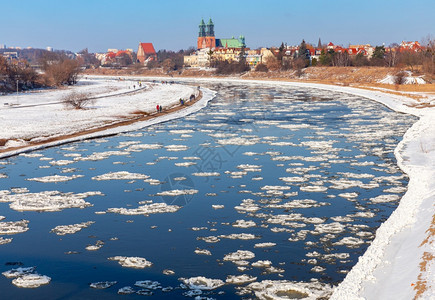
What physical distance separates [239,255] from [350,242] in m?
2.92

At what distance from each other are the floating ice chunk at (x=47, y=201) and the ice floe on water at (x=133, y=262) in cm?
477

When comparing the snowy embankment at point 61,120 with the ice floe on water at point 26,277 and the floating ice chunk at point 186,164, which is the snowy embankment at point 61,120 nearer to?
the floating ice chunk at point 186,164

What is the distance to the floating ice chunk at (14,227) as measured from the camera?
13383 millimetres

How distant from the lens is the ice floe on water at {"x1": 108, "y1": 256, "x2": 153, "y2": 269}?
11086 mm

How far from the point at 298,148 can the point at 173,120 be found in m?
16.6

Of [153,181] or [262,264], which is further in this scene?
[153,181]

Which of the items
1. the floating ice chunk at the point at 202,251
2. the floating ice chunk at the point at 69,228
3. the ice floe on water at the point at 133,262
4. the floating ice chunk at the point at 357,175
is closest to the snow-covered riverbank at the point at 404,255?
the floating ice chunk at the point at 357,175

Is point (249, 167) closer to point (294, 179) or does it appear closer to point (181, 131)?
point (294, 179)

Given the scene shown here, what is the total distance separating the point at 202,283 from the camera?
33.6 ft

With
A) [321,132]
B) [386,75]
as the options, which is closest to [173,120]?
[321,132]

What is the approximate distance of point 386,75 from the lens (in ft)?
292

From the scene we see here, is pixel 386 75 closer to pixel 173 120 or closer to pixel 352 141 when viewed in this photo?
Result: pixel 173 120

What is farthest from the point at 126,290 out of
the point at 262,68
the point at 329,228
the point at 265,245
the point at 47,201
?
the point at 262,68

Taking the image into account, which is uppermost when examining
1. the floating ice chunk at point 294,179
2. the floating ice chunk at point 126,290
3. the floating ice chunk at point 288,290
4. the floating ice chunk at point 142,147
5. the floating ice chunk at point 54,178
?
the floating ice chunk at point 142,147
